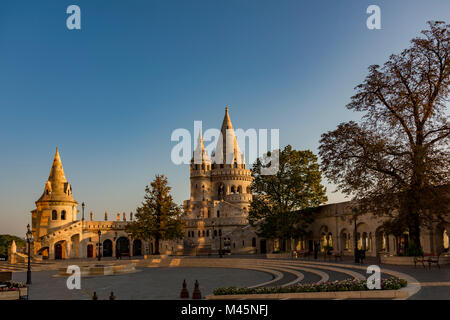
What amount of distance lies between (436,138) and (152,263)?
28.3 m

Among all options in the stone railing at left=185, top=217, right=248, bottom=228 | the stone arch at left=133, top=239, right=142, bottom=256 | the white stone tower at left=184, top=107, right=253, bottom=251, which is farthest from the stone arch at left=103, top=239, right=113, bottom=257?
the white stone tower at left=184, top=107, right=253, bottom=251

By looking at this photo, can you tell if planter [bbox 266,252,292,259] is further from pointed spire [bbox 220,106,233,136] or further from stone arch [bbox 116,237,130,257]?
pointed spire [bbox 220,106,233,136]

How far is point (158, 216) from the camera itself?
48.3 meters

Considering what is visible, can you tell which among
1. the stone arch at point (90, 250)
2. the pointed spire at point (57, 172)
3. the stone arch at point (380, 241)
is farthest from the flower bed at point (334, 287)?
the pointed spire at point (57, 172)

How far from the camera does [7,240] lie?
370ft

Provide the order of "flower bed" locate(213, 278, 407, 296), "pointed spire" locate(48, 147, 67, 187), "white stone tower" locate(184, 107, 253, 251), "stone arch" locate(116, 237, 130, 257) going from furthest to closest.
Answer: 1. "white stone tower" locate(184, 107, 253, 251)
2. "stone arch" locate(116, 237, 130, 257)
3. "pointed spire" locate(48, 147, 67, 187)
4. "flower bed" locate(213, 278, 407, 296)

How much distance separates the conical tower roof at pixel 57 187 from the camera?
223 feet

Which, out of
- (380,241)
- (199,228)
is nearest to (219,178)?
(199,228)

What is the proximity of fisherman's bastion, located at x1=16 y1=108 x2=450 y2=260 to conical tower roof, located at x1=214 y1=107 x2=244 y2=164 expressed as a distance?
1.92 meters

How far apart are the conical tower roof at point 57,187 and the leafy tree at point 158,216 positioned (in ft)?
81.4

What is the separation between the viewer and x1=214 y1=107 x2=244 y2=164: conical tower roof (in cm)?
9312

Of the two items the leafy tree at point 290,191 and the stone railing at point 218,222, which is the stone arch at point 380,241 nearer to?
the leafy tree at point 290,191

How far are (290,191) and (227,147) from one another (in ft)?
169
